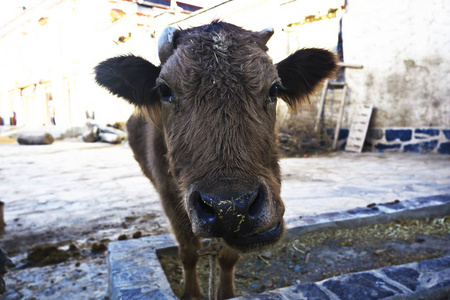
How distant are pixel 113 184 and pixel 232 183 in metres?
6.17

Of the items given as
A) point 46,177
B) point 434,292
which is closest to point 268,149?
point 434,292

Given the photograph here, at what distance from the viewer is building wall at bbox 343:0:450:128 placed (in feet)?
30.8

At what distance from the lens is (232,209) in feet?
4.92

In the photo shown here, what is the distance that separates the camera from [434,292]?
2.34 m

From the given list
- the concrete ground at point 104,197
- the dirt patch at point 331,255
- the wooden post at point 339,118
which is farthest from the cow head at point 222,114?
the wooden post at point 339,118

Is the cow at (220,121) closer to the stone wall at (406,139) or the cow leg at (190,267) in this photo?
the cow leg at (190,267)

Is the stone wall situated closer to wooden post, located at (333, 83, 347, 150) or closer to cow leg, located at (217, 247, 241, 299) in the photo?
wooden post, located at (333, 83, 347, 150)

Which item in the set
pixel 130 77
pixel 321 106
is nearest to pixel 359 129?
pixel 321 106

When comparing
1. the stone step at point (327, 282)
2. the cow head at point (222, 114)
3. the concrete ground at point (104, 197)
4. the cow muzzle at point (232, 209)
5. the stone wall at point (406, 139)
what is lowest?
the concrete ground at point (104, 197)

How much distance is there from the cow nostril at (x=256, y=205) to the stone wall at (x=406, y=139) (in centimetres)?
975

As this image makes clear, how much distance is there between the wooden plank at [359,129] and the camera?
10664 millimetres

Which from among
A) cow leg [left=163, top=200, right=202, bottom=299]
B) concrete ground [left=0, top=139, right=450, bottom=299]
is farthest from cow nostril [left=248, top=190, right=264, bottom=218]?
concrete ground [left=0, top=139, right=450, bottom=299]

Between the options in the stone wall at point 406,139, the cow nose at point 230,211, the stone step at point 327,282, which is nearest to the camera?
the cow nose at point 230,211

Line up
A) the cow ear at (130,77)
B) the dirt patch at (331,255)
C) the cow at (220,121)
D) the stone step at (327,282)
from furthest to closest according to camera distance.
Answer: the dirt patch at (331,255)
the cow ear at (130,77)
the stone step at (327,282)
the cow at (220,121)
